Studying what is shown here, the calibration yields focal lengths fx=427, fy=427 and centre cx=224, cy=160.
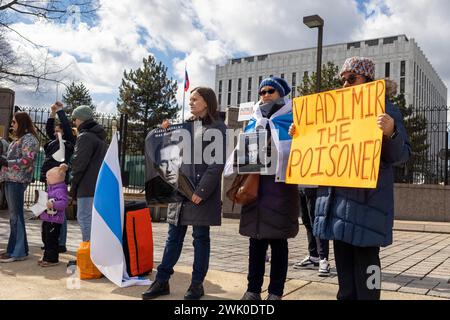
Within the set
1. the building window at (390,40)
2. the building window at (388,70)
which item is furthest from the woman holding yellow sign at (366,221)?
the building window at (390,40)

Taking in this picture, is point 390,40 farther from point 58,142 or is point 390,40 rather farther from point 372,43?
point 58,142

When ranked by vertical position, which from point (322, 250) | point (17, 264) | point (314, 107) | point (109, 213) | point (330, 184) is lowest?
point (17, 264)

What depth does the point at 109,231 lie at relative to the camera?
4.27 m

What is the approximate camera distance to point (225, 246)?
23.5 feet

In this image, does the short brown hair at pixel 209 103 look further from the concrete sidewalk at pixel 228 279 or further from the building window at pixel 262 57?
the building window at pixel 262 57

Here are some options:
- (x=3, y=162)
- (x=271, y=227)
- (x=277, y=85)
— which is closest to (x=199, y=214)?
(x=271, y=227)

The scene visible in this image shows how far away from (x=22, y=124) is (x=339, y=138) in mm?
4260

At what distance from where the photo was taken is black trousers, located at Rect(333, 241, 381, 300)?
2.77 m

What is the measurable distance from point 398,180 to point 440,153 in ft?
5.21

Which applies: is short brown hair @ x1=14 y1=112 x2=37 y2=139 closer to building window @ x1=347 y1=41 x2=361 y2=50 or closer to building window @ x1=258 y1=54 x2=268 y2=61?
building window @ x1=347 y1=41 x2=361 y2=50

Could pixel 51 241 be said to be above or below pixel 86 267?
above

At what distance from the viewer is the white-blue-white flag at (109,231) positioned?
422cm
